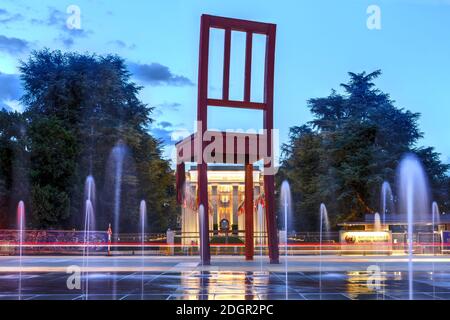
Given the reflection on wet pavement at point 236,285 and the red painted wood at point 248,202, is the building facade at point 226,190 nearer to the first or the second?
the red painted wood at point 248,202

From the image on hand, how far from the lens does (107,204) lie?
4156cm

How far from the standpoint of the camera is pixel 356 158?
140ft

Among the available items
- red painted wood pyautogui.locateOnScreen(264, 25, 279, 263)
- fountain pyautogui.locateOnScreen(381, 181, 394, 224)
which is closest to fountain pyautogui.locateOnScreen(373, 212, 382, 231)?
fountain pyautogui.locateOnScreen(381, 181, 394, 224)

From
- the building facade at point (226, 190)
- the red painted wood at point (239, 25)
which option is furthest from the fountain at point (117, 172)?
the red painted wood at point (239, 25)

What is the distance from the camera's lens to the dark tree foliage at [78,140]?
3625cm

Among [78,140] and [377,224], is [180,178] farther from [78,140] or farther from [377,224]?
[78,140]

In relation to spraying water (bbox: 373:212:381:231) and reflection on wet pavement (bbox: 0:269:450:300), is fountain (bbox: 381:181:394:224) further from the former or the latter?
reflection on wet pavement (bbox: 0:269:450:300)

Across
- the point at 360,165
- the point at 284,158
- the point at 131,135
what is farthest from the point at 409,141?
the point at 131,135

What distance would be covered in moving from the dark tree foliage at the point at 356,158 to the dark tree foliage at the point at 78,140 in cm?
1099

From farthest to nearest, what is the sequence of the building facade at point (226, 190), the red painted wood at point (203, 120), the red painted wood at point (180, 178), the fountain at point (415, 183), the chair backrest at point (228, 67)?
the building facade at point (226, 190) < the fountain at point (415, 183) < the red painted wood at point (180, 178) < the chair backrest at point (228, 67) < the red painted wood at point (203, 120)

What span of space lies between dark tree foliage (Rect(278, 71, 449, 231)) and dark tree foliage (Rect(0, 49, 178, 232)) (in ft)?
36.1

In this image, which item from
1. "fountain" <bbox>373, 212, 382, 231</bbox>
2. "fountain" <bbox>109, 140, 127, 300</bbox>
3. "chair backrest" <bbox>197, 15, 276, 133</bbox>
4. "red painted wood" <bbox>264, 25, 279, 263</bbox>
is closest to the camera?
"chair backrest" <bbox>197, 15, 276, 133</bbox>

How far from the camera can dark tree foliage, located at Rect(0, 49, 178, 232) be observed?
119 feet
